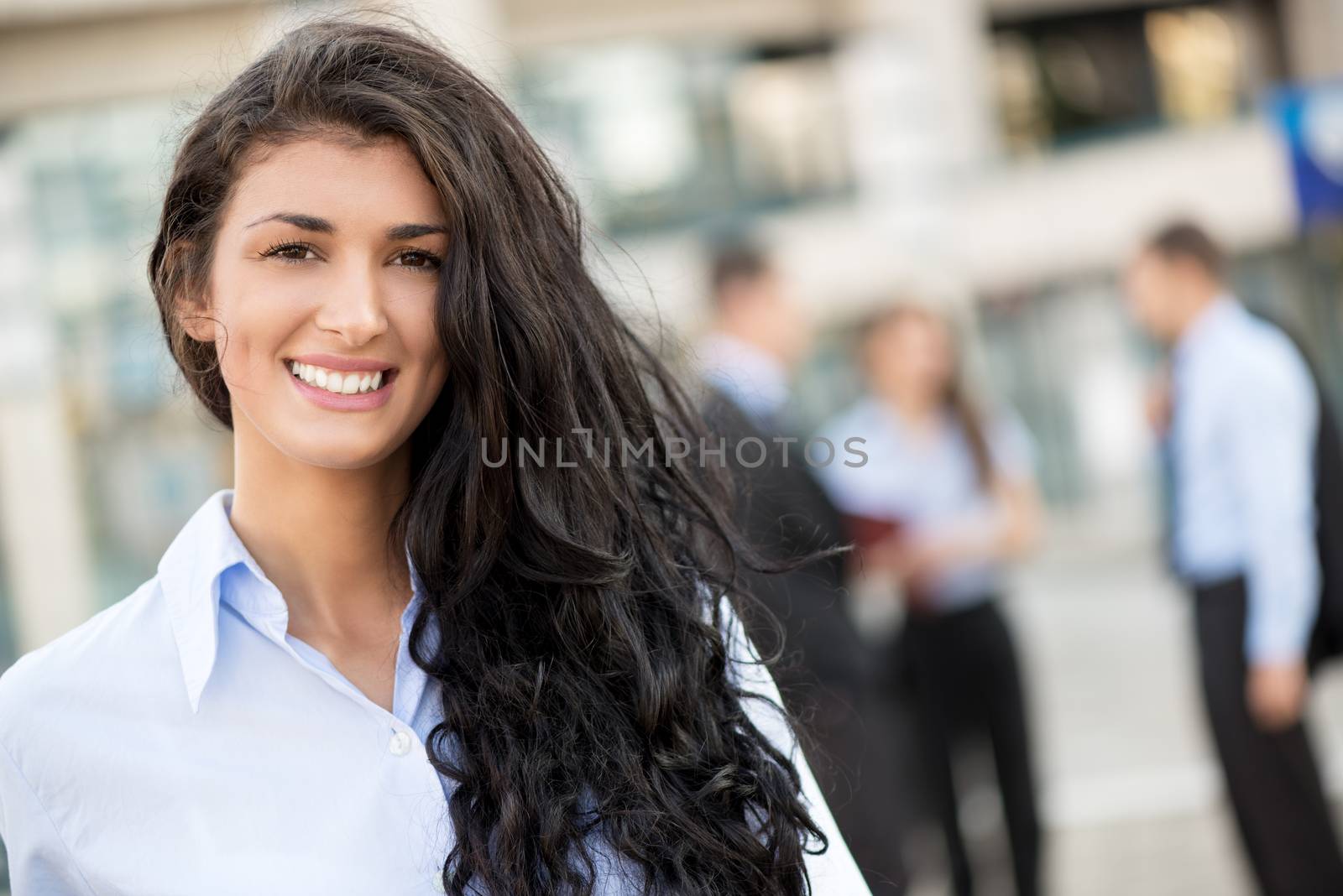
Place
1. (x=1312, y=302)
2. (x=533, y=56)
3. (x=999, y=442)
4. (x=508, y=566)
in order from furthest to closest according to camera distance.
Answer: (x=1312, y=302) < (x=533, y=56) < (x=999, y=442) < (x=508, y=566)

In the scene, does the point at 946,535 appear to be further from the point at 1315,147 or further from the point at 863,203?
the point at 863,203

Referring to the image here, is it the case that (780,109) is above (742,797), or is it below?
above

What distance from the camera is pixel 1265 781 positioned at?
4.29 meters

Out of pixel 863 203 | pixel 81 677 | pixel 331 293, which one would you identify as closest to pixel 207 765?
pixel 81 677

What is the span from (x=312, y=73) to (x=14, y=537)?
8.68m

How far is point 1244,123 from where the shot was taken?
57.5 ft

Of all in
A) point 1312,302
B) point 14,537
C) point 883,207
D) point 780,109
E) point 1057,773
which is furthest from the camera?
point 780,109

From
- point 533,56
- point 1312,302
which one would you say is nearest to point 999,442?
point 533,56

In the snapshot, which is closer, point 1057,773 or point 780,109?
point 1057,773

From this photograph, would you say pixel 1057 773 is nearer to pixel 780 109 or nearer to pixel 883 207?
pixel 883 207

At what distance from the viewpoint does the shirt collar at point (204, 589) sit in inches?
64.2

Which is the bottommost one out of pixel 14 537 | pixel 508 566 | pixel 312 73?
pixel 14 537
